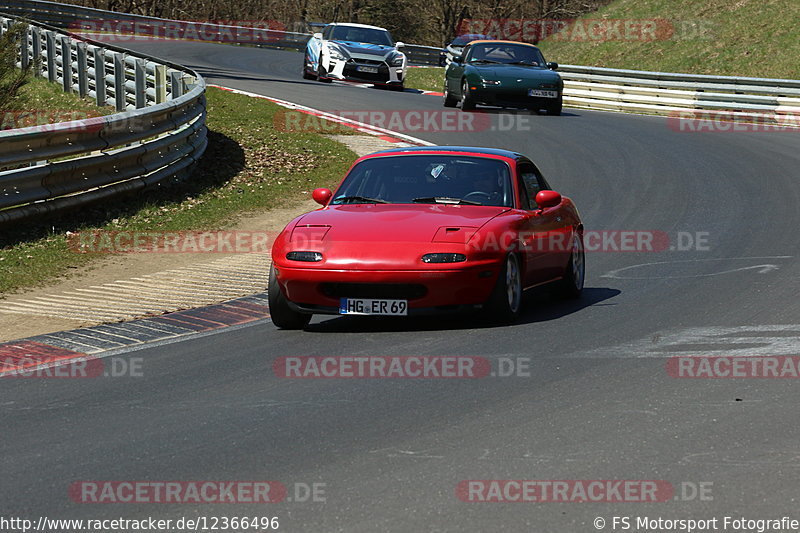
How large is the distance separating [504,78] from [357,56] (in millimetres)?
7482

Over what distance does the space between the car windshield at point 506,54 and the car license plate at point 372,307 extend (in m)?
18.8

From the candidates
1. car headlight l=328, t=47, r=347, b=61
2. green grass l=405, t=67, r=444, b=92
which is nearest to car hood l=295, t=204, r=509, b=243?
car headlight l=328, t=47, r=347, b=61

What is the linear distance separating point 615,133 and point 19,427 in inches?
788

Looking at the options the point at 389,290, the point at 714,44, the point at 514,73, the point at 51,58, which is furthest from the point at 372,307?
the point at 714,44

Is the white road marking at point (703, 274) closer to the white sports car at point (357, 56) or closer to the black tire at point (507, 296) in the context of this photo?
the black tire at point (507, 296)

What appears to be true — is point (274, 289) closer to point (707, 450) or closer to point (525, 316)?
point (525, 316)

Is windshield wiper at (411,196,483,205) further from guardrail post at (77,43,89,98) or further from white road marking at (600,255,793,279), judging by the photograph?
guardrail post at (77,43,89,98)

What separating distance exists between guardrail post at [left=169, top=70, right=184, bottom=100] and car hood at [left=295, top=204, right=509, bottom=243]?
11.5 meters

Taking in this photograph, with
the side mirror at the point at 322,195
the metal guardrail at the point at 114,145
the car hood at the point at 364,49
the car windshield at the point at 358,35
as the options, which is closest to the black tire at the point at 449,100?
the car hood at the point at 364,49

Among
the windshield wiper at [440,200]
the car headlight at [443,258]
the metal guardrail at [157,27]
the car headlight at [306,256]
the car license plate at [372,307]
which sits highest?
the windshield wiper at [440,200]

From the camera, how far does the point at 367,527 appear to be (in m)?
4.93

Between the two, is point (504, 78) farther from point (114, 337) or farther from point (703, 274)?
point (114, 337)

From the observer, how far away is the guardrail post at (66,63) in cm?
2562

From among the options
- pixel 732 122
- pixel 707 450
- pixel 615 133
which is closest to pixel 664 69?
pixel 732 122
